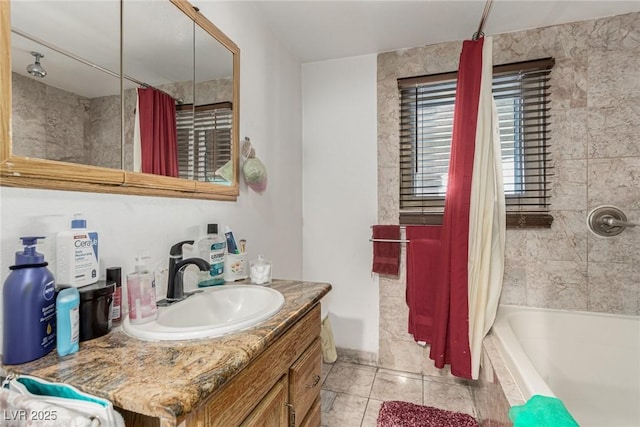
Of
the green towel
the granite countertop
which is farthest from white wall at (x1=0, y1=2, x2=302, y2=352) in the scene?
the green towel

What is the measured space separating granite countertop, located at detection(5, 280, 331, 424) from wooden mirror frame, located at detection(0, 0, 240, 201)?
39 centimetres

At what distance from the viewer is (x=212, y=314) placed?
1076 millimetres

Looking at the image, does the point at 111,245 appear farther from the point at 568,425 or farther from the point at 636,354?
the point at 636,354

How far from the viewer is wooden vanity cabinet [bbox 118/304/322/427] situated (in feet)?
1.97

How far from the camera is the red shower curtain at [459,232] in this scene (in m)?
1.59

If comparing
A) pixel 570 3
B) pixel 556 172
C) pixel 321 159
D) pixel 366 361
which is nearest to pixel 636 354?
pixel 556 172

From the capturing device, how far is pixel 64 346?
64 cm

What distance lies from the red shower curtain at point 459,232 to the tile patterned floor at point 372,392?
0.26 meters

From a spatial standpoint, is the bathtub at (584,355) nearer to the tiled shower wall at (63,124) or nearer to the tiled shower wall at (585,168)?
the tiled shower wall at (585,168)

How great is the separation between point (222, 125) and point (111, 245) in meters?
0.71

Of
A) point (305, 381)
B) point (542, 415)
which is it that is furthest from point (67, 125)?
point (542, 415)

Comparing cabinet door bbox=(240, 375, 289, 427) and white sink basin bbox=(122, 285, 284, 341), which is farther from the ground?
white sink basin bbox=(122, 285, 284, 341)

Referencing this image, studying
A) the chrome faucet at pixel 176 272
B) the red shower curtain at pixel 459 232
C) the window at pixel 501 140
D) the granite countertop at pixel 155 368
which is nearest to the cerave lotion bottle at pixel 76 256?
the granite countertop at pixel 155 368

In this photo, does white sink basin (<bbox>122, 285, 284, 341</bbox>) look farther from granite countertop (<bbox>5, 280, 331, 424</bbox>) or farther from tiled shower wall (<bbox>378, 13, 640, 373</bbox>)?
tiled shower wall (<bbox>378, 13, 640, 373</bbox>)
